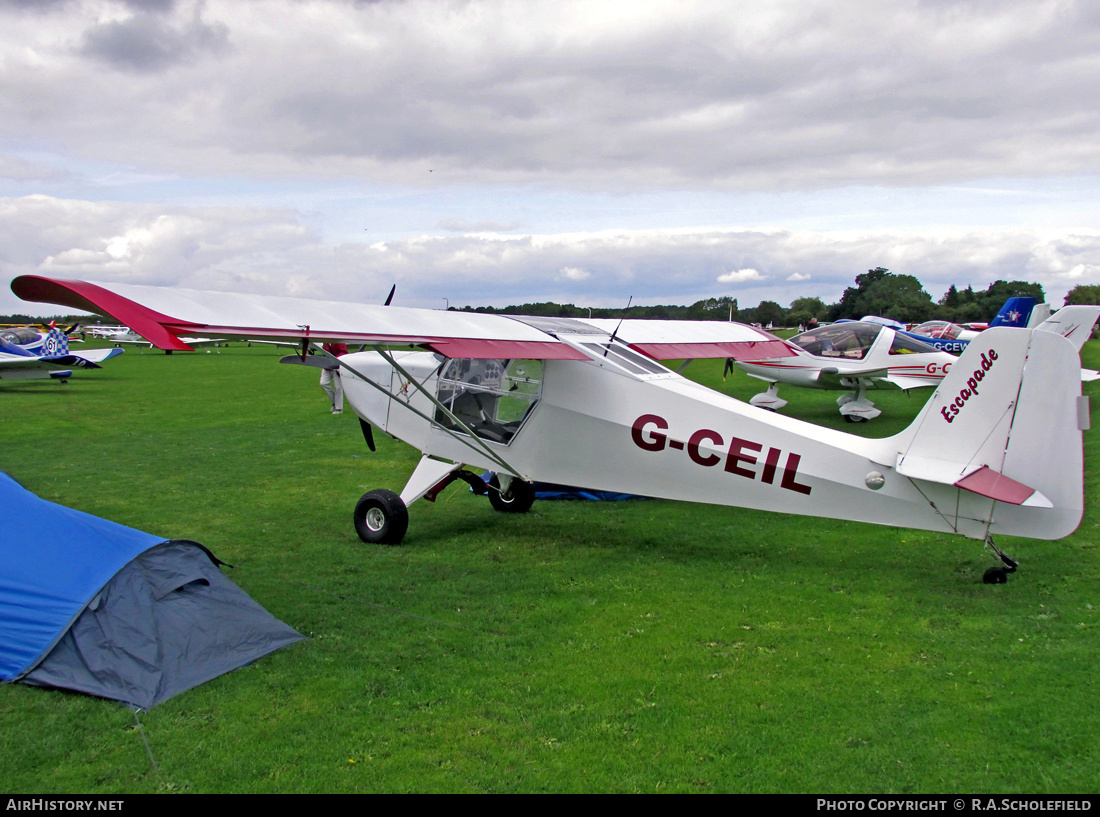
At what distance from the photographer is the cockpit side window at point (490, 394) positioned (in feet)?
25.9

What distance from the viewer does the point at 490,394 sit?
26.7 feet

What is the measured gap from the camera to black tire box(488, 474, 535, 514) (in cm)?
943

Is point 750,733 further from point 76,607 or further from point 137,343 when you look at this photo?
point 137,343

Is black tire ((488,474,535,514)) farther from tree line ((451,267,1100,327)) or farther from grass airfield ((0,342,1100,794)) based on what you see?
tree line ((451,267,1100,327))

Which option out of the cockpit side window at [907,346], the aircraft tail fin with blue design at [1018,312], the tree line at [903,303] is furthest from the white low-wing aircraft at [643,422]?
the tree line at [903,303]

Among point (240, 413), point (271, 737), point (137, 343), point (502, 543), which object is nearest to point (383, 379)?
point (502, 543)

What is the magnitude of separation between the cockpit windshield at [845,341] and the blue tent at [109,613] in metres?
14.5

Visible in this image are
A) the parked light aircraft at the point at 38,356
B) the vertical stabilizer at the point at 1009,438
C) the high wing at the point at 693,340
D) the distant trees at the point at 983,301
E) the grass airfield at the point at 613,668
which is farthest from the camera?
the distant trees at the point at 983,301

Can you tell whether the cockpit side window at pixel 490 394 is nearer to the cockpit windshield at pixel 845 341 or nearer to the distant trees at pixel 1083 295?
the cockpit windshield at pixel 845 341

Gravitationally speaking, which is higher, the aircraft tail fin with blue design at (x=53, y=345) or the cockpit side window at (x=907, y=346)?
the cockpit side window at (x=907, y=346)

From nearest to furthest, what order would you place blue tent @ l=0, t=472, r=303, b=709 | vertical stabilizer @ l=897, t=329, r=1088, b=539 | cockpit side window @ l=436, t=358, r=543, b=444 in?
blue tent @ l=0, t=472, r=303, b=709
vertical stabilizer @ l=897, t=329, r=1088, b=539
cockpit side window @ l=436, t=358, r=543, b=444

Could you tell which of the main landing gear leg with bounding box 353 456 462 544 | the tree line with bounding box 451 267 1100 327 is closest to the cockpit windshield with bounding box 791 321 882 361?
the main landing gear leg with bounding box 353 456 462 544

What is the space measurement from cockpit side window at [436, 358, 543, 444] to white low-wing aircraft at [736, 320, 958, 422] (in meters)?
9.44

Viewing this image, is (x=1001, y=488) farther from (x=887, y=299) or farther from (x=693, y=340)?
(x=887, y=299)
